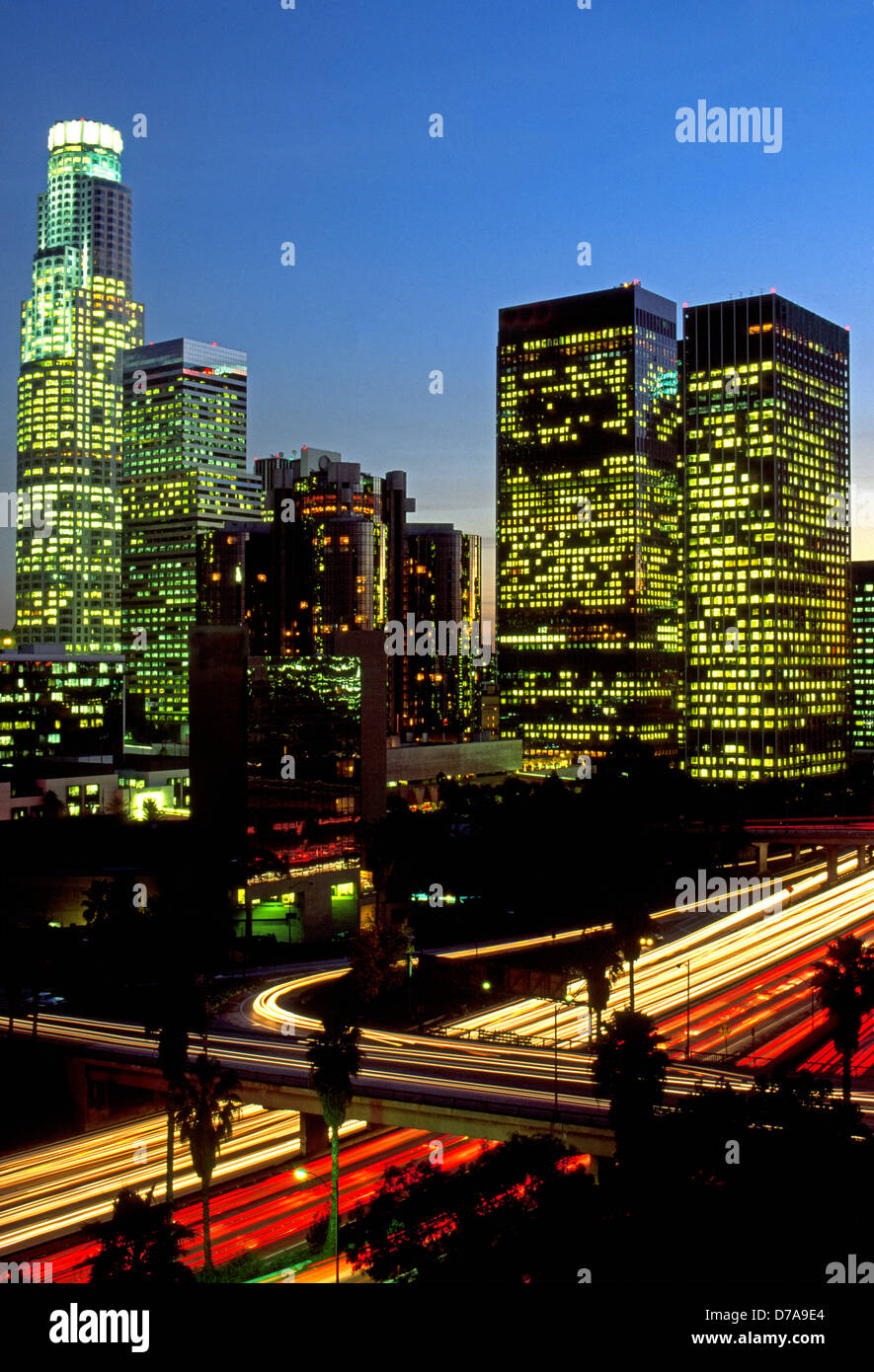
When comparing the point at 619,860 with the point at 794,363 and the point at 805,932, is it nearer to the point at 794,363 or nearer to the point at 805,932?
the point at 805,932

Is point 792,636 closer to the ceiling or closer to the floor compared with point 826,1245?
closer to the ceiling

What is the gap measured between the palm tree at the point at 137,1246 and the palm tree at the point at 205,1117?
3.93 meters

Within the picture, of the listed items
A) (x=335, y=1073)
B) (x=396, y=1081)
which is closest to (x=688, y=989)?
(x=396, y=1081)

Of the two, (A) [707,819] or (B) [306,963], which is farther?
(A) [707,819]

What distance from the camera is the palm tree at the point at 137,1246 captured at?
2925cm

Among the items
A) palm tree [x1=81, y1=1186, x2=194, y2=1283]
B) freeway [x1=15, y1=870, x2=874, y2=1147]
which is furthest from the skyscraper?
palm tree [x1=81, y1=1186, x2=194, y2=1283]

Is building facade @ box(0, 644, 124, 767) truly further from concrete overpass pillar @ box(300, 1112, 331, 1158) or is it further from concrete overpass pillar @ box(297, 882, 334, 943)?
concrete overpass pillar @ box(300, 1112, 331, 1158)

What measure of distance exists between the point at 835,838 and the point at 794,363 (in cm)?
12384

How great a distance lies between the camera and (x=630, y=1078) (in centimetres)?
3681

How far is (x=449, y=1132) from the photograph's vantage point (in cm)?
4003

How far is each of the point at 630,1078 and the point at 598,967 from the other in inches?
826
